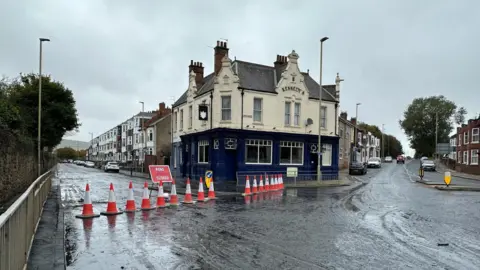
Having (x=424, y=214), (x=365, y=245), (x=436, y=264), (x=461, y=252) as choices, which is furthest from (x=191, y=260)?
(x=424, y=214)

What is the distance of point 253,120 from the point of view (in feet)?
103

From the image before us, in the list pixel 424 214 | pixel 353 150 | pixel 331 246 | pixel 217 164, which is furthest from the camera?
pixel 353 150

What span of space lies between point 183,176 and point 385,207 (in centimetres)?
2433

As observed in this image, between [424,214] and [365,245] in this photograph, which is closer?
[365,245]

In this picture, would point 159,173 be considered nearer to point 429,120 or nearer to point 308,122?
point 308,122

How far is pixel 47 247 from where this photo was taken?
786 cm

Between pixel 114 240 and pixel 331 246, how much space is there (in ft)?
15.6

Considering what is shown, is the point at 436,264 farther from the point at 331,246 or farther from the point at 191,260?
the point at 191,260

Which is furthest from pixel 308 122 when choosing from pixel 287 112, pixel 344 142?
pixel 344 142

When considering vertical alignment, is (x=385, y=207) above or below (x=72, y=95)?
below

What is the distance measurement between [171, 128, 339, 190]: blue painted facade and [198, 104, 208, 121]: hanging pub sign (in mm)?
1153

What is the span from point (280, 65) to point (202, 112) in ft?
27.2

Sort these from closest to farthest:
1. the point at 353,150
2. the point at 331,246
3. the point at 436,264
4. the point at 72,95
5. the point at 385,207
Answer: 1. the point at 436,264
2. the point at 331,246
3. the point at 385,207
4. the point at 72,95
5. the point at 353,150

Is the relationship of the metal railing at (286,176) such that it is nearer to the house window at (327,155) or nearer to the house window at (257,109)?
the house window at (327,155)
